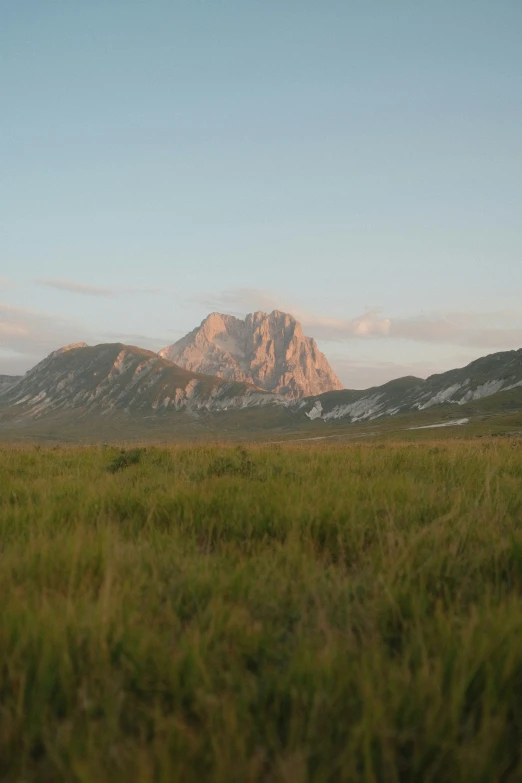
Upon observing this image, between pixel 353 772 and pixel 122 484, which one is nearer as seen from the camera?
pixel 353 772

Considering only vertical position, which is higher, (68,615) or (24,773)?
(68,615)

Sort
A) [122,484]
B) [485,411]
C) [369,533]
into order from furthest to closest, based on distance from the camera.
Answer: [485,411] < [122,484] < [369,533]

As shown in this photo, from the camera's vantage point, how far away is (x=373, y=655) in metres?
2.25

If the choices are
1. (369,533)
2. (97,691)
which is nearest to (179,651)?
(97,691)

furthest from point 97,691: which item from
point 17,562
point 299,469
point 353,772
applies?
point 299,469

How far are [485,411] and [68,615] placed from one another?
187m

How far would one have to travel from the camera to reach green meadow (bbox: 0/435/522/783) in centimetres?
173

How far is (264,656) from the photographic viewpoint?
233 centimetres

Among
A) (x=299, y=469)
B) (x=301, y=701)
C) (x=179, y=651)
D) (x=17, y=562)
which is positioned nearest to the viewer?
(x=301, y=701)

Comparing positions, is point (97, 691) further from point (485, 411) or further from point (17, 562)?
point (485, 411)

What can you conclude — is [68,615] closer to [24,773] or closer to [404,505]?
[24,773]

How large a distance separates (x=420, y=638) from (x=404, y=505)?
2882mm

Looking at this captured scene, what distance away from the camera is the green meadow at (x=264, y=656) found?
5.66 feet

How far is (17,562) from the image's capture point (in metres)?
3.30
